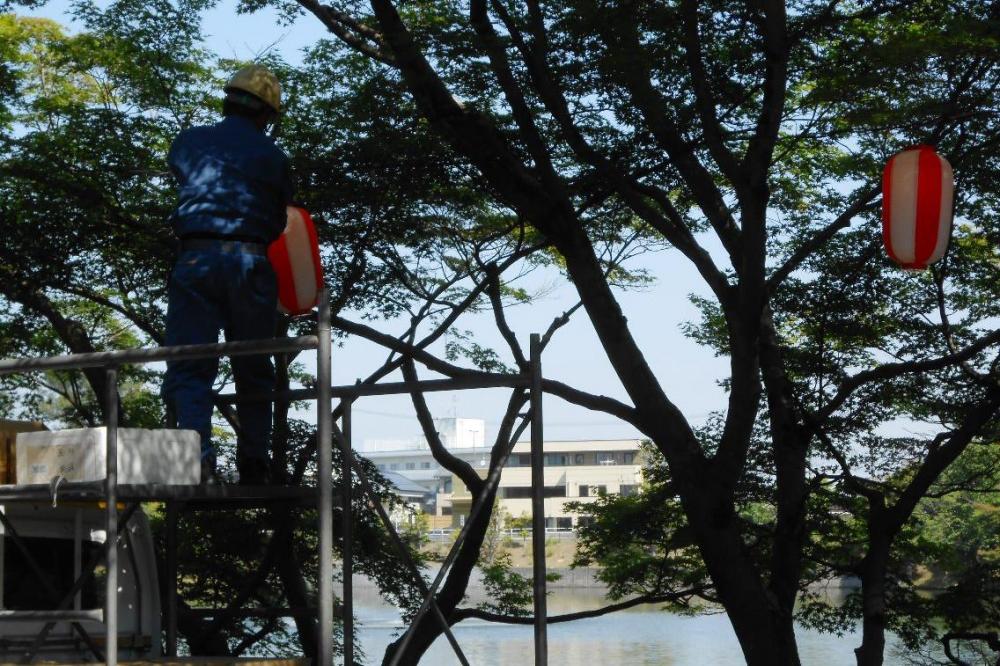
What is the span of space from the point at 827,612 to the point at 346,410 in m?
11.1

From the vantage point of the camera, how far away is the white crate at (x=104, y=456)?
4.97 m

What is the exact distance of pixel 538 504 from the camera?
568cm

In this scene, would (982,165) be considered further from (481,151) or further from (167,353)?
(167,353)

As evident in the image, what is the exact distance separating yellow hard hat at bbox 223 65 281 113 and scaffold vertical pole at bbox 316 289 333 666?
5.48ft

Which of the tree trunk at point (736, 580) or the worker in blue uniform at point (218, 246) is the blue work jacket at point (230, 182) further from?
the tree trunk at point (736, 580)

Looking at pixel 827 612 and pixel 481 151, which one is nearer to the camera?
pixel 481 151

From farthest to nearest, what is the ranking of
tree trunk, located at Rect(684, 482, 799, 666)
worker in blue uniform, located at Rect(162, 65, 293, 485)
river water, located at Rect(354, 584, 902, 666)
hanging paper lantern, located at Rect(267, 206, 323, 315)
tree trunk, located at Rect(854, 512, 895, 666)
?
river water, located at Rect(354, 584, 902, 666), tree trunk, located at Rect(854, 512, 895, 666), tree trunk, located at Rect(684, 482, 799, 666), hanging paper lantern, located at Rect(267, 206, 323, 315), worker in blue uniform, located at Rect(162, 65, 293, 485)

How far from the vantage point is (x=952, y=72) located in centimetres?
1195

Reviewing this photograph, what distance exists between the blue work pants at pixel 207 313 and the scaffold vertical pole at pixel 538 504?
117cm

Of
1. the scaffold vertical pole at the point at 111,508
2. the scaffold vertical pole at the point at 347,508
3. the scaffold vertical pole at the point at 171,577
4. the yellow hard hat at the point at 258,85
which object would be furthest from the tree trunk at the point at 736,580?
the scaffold vertical pole at the point at 111,508

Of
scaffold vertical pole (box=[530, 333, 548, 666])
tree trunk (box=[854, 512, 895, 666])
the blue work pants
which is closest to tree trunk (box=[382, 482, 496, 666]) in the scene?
tree trunk (box=[854, 512, 895, 666])

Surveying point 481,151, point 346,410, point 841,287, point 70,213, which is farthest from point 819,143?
point 346,410

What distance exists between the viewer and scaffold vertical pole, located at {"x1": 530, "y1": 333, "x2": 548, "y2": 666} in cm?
554

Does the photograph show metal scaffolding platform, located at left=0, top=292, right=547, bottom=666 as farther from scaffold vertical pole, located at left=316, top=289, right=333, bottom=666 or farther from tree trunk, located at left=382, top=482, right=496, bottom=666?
tree trunk, located at left=382, top=482, right=496, bottom=666
